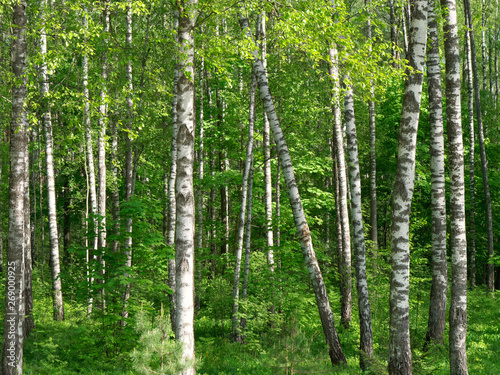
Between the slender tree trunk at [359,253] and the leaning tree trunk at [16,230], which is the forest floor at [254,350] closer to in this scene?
the slender tree trunk at [359,253]

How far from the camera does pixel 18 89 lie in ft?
23.4

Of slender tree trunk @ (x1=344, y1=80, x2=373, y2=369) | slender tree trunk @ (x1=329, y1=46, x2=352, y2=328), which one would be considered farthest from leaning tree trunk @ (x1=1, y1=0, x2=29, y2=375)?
slender tree trunk @ (x1=329, y1=46, x2=352, y2=328)

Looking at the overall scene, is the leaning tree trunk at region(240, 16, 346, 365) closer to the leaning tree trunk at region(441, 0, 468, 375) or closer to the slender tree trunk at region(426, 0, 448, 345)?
the leaning tree trunk at region(441, 0, 468, 375)

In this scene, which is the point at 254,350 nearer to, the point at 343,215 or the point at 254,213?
the point at 343,215

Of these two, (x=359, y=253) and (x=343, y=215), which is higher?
(x=343, y=215)

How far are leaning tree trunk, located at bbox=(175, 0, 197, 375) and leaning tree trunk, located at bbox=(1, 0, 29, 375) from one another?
289 centimetres

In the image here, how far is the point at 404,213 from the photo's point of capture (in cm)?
574

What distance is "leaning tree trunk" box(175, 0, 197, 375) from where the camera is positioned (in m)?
5.84

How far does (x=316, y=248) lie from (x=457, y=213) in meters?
6.23

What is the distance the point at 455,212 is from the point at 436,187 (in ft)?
3.60

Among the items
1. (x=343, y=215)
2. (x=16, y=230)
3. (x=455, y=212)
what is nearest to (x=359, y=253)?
(x=455, y=212)

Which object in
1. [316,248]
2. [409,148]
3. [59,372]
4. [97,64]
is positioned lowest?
[59,372]

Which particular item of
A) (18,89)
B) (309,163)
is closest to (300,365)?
(18,89)

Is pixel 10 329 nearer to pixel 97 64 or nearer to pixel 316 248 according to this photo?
pixel 316 248
